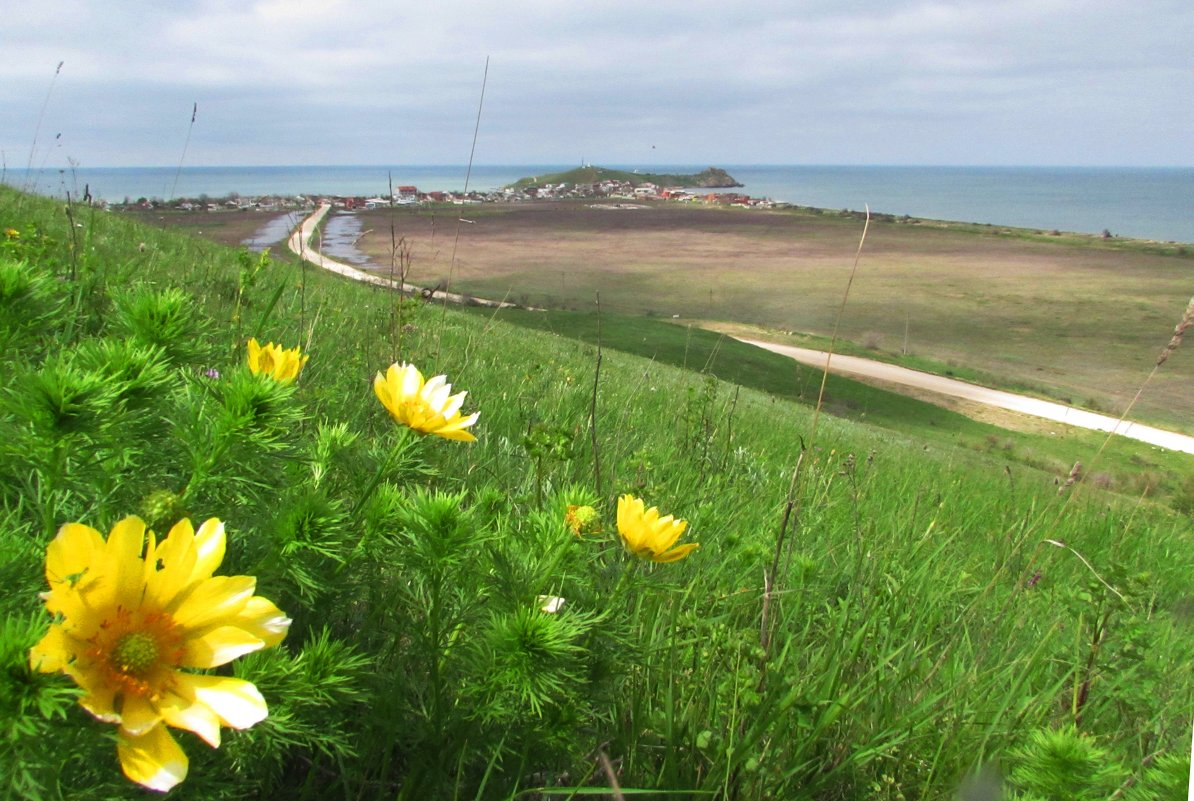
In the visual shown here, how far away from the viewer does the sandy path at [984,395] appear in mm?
24094

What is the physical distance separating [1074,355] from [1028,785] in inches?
1713

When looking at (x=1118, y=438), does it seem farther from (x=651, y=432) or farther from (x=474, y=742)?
(x=474, y=742)

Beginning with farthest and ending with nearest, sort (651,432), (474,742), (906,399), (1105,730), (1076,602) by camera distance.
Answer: (906,399) < (651,432) < (1076,602) < (1105,730) < (474,742)

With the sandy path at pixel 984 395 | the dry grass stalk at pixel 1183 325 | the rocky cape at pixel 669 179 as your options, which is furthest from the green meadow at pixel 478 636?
the rocky cape at pixel 669 179

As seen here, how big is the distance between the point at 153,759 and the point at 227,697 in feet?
0.23

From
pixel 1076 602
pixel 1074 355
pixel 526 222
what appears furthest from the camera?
pixel 526 222

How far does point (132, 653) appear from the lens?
717 millimetres

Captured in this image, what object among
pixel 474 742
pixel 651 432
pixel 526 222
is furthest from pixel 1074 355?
pixel 526 222

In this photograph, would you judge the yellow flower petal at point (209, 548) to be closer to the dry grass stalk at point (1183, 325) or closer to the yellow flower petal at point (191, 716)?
the yellow flower petal at point (191, 716)

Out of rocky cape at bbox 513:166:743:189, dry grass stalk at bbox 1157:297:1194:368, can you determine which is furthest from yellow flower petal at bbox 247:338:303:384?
rocky cape at bbox 513:166:743:189

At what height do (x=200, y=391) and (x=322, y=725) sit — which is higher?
(x=200, y=391)

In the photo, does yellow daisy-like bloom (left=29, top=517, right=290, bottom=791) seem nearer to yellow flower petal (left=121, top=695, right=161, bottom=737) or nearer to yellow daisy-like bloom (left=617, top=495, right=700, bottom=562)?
yellow flower petal (left=121, top=695, right=161, bottom=737)

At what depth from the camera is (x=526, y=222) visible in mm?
85875

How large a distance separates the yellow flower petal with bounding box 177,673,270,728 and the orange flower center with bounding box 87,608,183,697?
0.07ft
